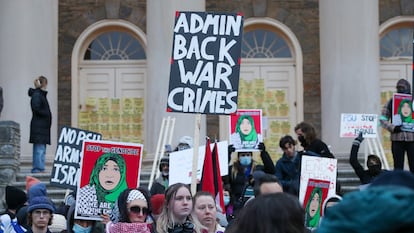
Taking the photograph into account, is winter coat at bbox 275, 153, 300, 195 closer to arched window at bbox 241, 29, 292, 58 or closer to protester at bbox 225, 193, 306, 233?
protester at bbox 225, 193, 306, 233

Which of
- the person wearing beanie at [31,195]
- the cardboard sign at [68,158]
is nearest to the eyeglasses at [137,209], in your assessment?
the person wearing beanie at [31,195]

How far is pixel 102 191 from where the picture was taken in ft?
28.0

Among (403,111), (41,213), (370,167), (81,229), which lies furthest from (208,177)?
(403,111)

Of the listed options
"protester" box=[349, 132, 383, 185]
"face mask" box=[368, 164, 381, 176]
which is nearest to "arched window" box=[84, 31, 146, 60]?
"protester" box=[349, 132, 383, 185]

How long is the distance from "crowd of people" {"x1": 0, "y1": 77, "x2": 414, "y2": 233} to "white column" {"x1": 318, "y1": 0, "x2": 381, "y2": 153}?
2.97m

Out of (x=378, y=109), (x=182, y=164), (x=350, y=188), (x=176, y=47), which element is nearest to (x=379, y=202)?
(x=176, y=47)

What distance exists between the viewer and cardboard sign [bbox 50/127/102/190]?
1177 cm

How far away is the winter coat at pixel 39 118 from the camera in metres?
16.2

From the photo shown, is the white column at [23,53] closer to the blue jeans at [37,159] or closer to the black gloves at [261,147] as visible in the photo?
the blue jeans at [37,159]

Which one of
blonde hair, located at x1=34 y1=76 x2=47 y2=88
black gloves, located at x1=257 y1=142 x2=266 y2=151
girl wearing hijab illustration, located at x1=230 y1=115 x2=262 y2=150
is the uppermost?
blonde hair, located at x1=34 y1=76 x2=47 y2=88

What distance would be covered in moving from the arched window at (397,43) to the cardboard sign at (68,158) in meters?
11.3

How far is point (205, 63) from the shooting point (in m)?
9.49

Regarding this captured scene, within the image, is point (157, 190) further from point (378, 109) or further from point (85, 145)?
point (378, 109)

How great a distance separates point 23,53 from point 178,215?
39.1ft
